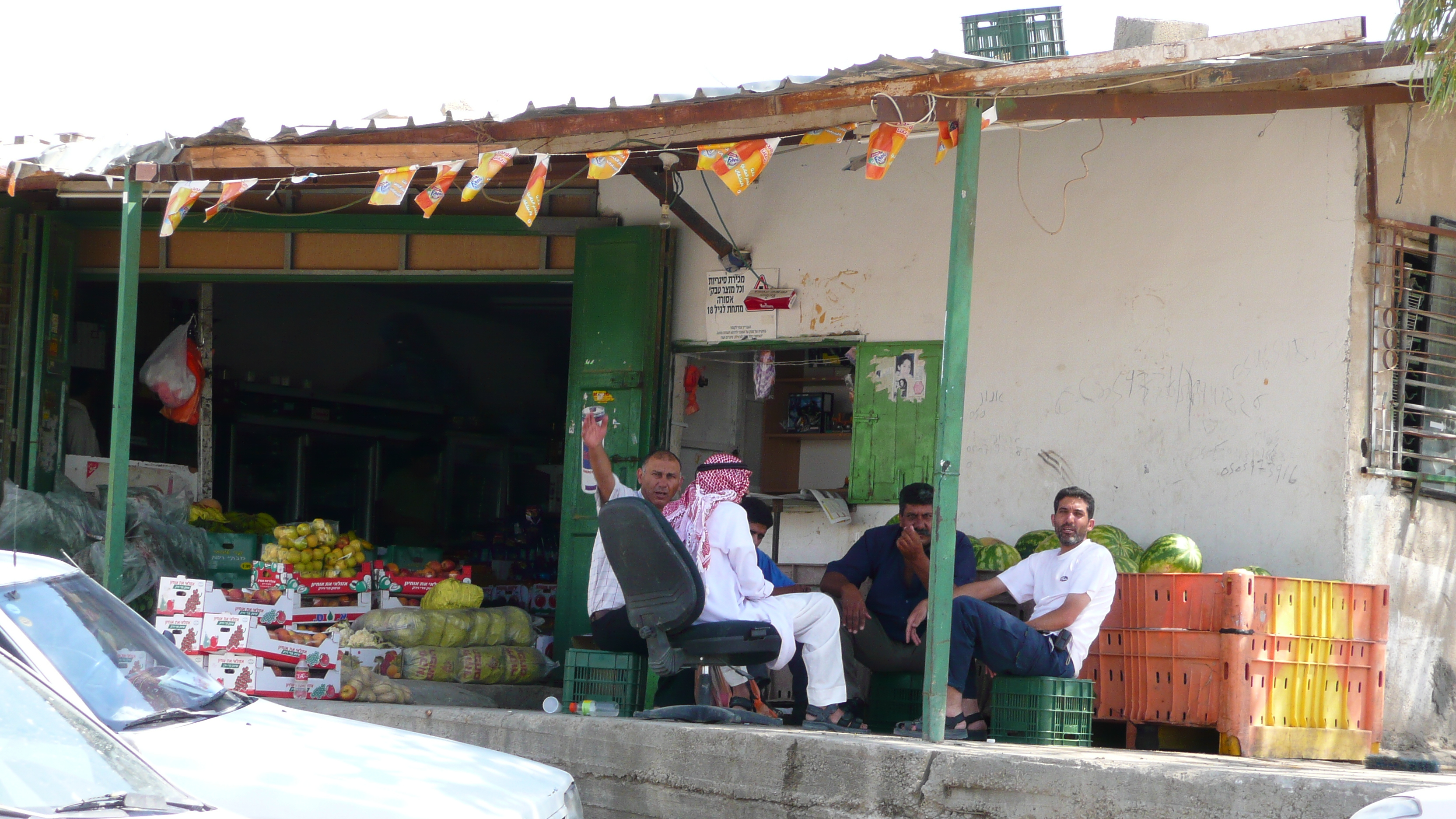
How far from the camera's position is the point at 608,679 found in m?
6.88

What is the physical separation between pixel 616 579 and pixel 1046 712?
2.11 meters

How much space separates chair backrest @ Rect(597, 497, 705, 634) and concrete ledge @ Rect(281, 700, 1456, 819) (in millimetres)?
511

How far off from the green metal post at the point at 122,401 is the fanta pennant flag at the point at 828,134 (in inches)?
149

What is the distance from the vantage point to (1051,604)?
6.82 metres

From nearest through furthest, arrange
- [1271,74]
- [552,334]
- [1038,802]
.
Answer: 1. [1038,802]
2. [1271,74]
3. [552,334]

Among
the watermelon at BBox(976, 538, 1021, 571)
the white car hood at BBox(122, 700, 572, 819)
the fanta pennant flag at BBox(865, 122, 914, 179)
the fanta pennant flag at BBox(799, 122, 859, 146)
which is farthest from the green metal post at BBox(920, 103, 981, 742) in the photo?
the white car hood at BBox(122, 700, 572, 819)

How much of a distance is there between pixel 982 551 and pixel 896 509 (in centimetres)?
110

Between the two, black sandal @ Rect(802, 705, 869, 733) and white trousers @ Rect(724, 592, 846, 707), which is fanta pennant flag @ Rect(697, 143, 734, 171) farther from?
black sandal @ Rect(802, 705, 869, 733)

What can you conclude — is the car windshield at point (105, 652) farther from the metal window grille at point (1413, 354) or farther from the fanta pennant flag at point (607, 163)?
the metal window grille at point (1413, 354)

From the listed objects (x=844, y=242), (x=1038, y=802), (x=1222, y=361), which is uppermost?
(x=844, y=242)

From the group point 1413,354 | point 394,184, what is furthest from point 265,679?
point 1413,354

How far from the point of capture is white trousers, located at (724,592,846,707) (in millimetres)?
6699

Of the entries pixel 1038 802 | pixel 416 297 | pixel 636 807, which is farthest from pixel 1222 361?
pixel 416 297

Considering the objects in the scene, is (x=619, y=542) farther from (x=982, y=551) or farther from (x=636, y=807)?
(x=982, y=551)
